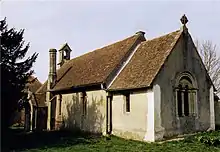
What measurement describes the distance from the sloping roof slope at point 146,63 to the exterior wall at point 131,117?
0.80 meters

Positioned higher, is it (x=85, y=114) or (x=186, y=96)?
(x=186, y=96)

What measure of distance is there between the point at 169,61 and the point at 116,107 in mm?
5161

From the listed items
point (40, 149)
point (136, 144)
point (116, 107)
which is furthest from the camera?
point (116, 107)

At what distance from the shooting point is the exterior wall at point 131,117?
21.0 meters

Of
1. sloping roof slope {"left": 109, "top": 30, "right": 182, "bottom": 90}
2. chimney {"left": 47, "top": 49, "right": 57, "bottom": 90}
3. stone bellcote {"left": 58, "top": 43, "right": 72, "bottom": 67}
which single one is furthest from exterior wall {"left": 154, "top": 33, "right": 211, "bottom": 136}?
stone bellcote {"left": 58, "top": 43, "right": 72, "bottom": 67}

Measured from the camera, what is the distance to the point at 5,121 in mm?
18938

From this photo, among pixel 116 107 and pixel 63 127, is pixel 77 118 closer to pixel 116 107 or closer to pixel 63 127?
pixel 63 127

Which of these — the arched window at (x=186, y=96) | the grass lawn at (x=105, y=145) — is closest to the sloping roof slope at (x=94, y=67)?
the arched window at (x=186, y=96)

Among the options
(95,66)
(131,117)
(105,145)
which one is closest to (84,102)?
(95,66)

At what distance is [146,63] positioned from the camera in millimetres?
23062

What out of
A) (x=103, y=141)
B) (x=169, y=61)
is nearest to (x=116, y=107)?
(x=103, y=141)

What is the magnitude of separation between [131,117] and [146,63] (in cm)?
397

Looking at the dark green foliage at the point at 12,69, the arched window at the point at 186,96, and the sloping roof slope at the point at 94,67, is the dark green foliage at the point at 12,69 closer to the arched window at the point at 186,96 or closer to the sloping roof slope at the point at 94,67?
the sloping roof slope at the point at 94,67

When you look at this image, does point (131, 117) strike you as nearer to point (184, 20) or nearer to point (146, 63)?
point (146, 63)
